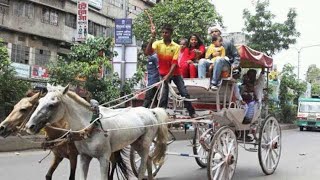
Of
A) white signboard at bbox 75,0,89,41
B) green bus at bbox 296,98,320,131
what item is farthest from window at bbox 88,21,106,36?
green bus at bbox 296,98,320,131

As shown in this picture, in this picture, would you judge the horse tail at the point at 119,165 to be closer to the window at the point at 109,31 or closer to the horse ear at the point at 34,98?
the horse ear at the point at 34,98

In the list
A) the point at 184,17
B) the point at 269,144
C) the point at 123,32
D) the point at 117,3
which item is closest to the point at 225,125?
the point at 269,144

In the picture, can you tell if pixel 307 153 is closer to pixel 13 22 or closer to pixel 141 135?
pixel 141 135

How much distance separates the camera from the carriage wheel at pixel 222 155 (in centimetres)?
720

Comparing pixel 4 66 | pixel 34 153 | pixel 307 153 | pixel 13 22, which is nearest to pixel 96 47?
pixel 4 66

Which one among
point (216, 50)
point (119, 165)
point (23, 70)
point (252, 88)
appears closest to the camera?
point (119, 165)

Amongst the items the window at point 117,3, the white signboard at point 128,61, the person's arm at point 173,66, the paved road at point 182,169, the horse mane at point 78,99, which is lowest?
the paved road at point 182,169

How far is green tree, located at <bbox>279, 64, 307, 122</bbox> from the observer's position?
1307 inches

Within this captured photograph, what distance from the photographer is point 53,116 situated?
4855 millimetres

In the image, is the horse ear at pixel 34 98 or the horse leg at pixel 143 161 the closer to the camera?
the horse ear at pixel 34 98

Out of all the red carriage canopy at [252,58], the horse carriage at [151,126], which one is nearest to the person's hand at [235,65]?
the horse carriage at [151,126]

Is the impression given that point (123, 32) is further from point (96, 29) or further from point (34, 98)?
point (96, 29)

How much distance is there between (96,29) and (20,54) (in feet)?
25.9

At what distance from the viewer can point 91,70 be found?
1559cm
